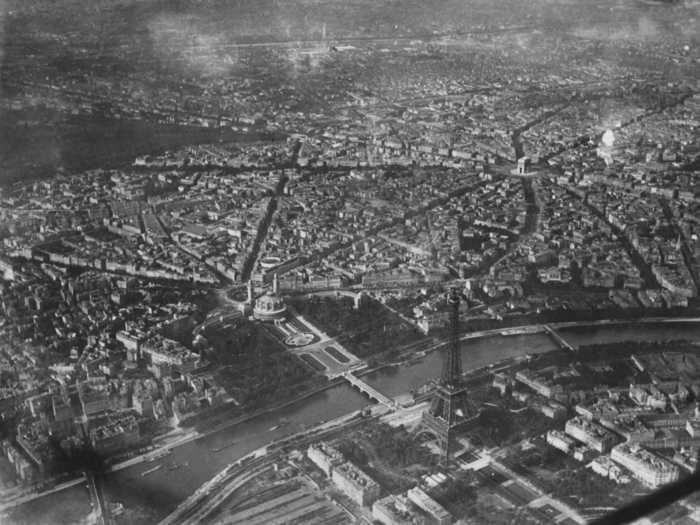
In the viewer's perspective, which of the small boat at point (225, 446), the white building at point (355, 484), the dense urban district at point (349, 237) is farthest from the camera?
the small boat at point (225, 446)

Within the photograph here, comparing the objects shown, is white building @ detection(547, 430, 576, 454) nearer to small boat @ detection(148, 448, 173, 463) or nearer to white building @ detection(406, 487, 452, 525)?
white building @ detection(406, 487, 452, 525)

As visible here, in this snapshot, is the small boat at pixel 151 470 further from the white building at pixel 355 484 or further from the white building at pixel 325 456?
the white building at pixel 355 484

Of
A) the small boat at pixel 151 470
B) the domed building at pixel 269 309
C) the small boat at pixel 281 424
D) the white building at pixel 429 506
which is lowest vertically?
the small boat at pixel 151 470

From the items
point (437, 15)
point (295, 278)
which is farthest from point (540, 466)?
point (437, 15)

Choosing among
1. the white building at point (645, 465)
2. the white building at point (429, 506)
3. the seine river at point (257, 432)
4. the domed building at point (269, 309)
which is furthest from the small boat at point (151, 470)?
the white building at point (645, 465)

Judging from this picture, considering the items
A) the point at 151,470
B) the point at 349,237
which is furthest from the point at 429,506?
the point at 349,237

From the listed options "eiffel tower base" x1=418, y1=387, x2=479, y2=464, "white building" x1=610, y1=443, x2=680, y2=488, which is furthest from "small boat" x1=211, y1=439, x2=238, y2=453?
"white building" x1=610, y1=443, x2=680, y2=488

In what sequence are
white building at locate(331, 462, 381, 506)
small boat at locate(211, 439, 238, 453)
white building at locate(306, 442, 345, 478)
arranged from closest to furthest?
white building at locate(331, 462, 381, 506)
white building at locate(306, 442, 345, 478)
small boat at locate(211, 439, 238, 453)
